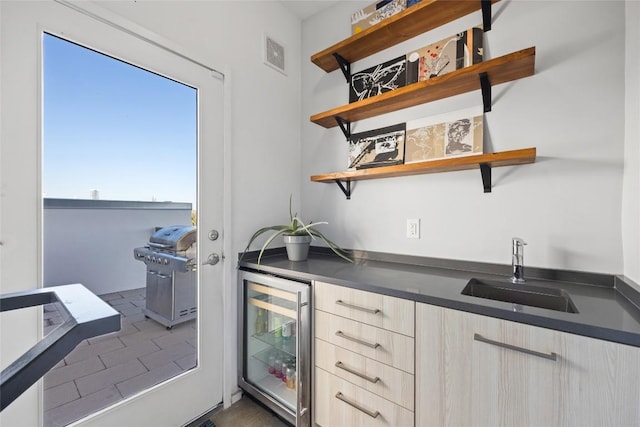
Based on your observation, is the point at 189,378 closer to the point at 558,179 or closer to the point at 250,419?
the point at 250,419

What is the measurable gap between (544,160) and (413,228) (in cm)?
73

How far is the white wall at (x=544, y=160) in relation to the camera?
4.01 feet

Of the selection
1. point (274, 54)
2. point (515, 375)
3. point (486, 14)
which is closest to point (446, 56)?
point (486, 14)

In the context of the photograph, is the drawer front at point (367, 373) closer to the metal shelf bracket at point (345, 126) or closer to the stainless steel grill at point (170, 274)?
the stainless steel grill at point (170, 274)

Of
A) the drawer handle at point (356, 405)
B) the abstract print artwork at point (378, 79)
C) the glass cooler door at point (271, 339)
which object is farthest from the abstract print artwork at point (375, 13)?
the drawer handle at point (356, 405)

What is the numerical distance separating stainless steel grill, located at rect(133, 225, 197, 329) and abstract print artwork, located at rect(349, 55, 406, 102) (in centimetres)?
142

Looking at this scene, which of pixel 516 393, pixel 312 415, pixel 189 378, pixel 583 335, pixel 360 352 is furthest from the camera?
pixel 189 378

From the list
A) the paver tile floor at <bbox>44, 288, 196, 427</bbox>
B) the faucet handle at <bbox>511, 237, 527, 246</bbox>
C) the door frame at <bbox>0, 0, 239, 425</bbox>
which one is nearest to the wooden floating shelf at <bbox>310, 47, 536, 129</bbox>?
the door frame at <bbox>0, 0, 239, 425</bbox>

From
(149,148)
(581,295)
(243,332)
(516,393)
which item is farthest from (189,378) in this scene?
(581,295)

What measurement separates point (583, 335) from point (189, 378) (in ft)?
5.92

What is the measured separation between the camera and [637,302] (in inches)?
38.6

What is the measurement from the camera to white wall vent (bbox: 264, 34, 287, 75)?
2004 millimetres

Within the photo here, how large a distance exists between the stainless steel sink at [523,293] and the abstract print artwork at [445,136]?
2.27 feet

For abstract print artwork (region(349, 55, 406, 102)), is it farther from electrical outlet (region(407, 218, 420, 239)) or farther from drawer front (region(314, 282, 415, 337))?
drawer front (region(314, 282, 415, 337))
